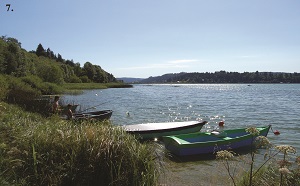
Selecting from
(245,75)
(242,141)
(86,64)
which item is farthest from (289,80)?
(242,141)

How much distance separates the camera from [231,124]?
21.2 metres

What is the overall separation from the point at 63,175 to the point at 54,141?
0.87m

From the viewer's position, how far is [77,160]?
5887 mm

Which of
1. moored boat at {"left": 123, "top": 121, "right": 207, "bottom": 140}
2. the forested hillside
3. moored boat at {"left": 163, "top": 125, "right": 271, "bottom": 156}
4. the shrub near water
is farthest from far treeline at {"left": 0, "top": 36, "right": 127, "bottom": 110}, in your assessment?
the shrub near water

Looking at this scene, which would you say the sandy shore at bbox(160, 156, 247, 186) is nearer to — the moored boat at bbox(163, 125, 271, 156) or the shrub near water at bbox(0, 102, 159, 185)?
the moored boat at bbox(163, 125, 271, 156)

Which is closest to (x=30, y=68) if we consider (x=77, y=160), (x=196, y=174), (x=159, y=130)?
(x=159, y=130)

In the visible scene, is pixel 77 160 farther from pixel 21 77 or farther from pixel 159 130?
pixel 21 77

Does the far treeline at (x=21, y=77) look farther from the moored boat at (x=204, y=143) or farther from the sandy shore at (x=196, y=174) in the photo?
the sandy shore at (x=196, y=174)

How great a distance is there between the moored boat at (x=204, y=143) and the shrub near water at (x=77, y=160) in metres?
5.20

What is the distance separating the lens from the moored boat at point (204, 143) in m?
11.5

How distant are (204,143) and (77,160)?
7205 millimetres

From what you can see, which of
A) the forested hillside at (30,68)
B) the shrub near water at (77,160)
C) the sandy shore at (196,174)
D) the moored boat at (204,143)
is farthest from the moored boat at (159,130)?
the forested hillside at (30,68)

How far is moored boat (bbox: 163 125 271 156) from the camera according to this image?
11.5 meters

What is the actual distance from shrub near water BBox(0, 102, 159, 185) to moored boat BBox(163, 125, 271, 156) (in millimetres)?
5201
